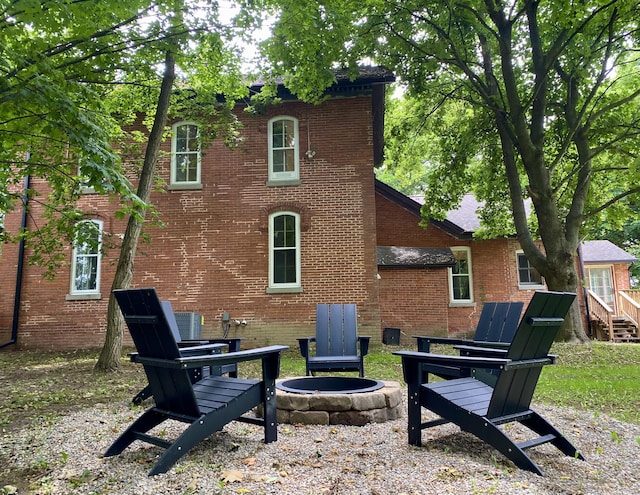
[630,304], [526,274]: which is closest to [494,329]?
[526,274]

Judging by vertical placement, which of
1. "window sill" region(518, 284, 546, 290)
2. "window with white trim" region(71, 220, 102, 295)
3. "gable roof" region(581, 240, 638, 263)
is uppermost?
"gable roof" region(581, 240, 638, 263)

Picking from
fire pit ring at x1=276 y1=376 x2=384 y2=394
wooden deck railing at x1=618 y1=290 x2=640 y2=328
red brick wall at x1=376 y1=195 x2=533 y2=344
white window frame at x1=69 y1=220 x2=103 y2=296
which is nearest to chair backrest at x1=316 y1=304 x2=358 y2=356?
fire pit ring at x1=276 y1=376 x2=384 y2=394

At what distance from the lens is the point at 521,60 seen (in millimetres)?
12703

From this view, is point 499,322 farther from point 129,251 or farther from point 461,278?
point 461,278

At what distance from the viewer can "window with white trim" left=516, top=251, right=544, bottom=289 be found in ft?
55.1

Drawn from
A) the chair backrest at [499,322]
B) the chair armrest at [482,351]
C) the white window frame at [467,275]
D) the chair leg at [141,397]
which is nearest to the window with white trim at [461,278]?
the white window frame at [467,275]

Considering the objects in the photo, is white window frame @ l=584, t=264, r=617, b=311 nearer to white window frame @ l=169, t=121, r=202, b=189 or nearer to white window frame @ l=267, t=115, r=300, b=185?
white window frame @ l=267, t=115, r=300, b=185

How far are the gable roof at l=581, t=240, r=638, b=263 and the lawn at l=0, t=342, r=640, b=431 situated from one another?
34.7 ft

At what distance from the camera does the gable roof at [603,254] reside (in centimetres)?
1964

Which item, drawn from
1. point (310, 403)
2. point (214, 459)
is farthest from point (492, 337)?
point (214, 459)

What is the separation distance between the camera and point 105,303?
11836 mm

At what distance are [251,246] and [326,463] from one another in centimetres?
896

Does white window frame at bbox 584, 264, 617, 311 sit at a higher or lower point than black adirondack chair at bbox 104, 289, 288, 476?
higher

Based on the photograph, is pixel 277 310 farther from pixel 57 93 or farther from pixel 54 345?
pixel 57 93
